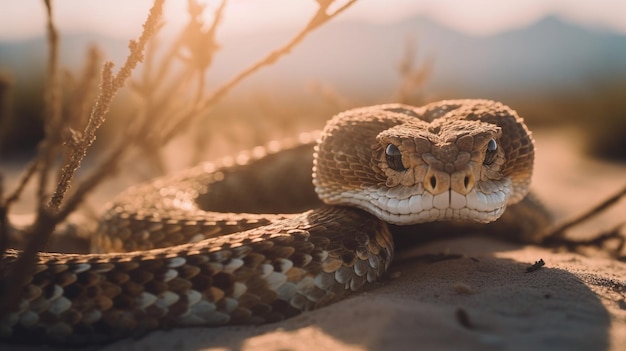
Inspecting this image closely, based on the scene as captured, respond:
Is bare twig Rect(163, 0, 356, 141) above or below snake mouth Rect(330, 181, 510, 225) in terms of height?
above

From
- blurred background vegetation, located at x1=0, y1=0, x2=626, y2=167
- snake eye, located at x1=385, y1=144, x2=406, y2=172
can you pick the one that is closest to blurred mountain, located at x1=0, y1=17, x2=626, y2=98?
blurred background vegetation, located at x1=0, y1=0, x2=626, y2=167

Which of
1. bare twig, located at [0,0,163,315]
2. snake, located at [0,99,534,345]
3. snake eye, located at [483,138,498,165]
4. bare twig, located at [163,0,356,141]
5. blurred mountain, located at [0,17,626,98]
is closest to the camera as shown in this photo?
bare twig, located at [0,0,163,315]

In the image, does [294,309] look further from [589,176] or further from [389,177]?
[589,176]

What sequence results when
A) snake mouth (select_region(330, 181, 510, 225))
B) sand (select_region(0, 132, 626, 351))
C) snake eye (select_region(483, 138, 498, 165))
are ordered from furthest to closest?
snake eye (select_region(483, 138, 498, 165)), snake mouth (select_region(330, 181, 510, 225)), sand (select_region(0, 132, 626, 351))

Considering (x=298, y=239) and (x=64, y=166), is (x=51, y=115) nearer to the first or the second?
(x=64, y=166)

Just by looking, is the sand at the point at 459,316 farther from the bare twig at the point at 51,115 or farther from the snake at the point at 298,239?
the bare twig at the point at 51,115

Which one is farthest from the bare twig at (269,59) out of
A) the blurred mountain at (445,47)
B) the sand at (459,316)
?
the blurred mountain at (445,47)

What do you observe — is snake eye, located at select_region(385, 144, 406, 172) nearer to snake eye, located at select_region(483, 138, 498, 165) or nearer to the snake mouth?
the snake mouth

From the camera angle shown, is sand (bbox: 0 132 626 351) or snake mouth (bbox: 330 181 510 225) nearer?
sand (bbox: 0 132 626 351)
